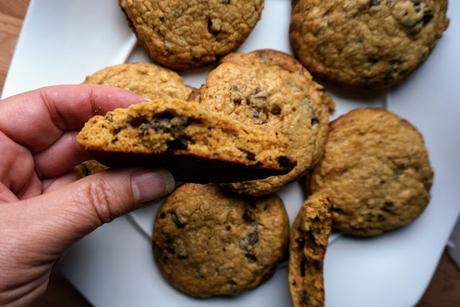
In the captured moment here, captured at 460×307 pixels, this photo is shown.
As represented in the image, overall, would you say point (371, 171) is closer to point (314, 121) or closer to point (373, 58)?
point (314, 121)

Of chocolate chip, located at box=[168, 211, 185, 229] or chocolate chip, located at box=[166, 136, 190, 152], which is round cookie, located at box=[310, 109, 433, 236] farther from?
chocolate chip, located at box=[166, 136, 190, 152]

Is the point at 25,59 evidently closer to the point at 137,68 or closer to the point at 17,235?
the point at 137,68

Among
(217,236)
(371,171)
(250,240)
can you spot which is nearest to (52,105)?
(217,236)

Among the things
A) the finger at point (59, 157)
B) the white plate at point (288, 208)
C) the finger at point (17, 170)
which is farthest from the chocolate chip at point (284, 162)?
the finger at point (17, 170)

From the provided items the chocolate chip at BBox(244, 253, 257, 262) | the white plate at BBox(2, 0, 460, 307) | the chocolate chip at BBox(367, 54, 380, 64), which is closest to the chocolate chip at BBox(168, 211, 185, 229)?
the white plate at BBox(2, 0, 460, 307)

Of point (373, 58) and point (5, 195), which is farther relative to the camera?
point (373, 58)

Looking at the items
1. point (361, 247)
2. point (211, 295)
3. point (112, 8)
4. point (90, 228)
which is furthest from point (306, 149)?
point (112, 8)
